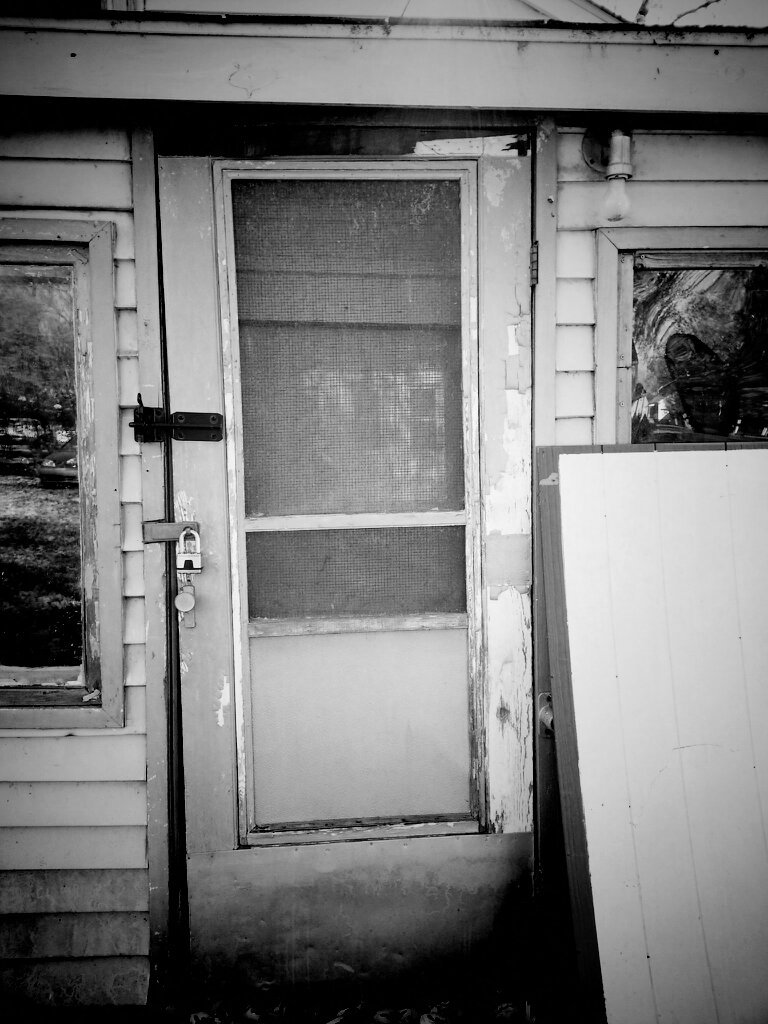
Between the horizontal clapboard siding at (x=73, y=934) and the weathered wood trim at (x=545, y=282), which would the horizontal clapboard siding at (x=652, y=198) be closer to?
the weathered wood trim at (x=545, y=282)

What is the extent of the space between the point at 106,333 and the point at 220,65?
783 millimetres

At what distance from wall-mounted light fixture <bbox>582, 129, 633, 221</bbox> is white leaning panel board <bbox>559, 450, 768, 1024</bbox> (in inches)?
29.6

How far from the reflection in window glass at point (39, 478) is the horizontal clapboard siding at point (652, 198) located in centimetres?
148

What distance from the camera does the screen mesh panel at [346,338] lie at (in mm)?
1765

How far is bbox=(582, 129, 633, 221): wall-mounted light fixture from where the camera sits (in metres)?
1.71

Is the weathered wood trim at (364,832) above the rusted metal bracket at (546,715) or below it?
below

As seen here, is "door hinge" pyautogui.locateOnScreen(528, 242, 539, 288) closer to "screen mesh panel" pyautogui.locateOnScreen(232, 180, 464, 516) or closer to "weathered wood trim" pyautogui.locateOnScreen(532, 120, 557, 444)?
"weathered wood trim" pyautogui.locateOnScreen(532, 120, 557, 444)

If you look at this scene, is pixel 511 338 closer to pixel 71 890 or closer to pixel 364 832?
pixel 364 832

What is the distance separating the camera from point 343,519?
1.82 meters

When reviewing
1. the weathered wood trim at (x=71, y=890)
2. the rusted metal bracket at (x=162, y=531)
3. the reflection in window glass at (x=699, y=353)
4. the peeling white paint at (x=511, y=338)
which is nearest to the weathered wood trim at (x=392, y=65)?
the reflection in window glass at (x=699, y=353)

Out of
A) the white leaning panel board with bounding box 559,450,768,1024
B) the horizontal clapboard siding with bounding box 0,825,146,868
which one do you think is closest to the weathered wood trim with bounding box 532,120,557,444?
the white leaning panel board with bounding box 559,450,768,1024

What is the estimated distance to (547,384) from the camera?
69.9 inches

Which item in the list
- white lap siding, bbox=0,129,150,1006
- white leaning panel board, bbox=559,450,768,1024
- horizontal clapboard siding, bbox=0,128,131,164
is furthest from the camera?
white lap siding, bbox=0,129,150,1006

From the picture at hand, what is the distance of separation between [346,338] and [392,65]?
Result: 28.5 inches
